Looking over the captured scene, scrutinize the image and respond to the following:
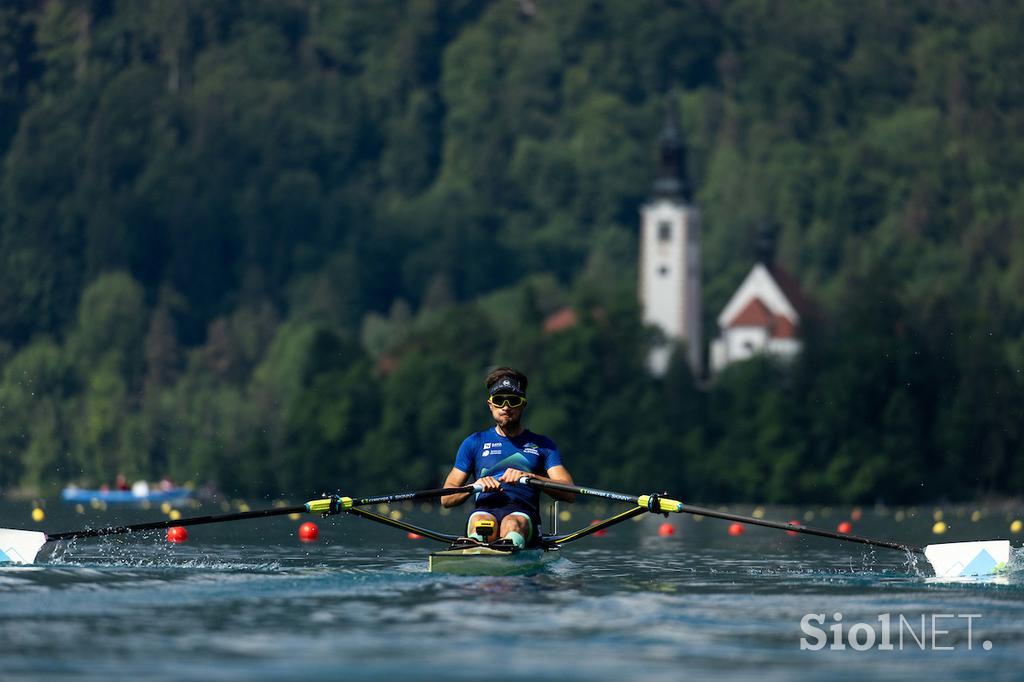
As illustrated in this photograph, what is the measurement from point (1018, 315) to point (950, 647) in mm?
120989

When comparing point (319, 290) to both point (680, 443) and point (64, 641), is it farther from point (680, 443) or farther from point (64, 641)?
point (64, 641)

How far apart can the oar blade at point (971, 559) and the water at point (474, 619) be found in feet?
0.86

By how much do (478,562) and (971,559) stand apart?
5.66 m

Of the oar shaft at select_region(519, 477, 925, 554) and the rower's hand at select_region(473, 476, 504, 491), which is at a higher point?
the rower's hand at select_region(473, 476, 504, 491)

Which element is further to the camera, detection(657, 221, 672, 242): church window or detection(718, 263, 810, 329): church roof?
detection(657, 221, 672, 242): church window

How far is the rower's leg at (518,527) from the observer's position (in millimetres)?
24109

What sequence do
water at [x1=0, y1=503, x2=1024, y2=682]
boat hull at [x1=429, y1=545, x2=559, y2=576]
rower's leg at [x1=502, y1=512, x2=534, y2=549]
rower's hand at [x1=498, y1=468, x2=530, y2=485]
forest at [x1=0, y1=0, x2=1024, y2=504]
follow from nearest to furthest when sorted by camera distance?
water at [x1=0, y1=503, x2=1024, y2=682] → boat hull at [x1=429, y1=545, x2=559, y2=576] → rower's leg at [x1=502, y1=512, x2=534, y2=549] → rower's hand at [x1=498, y1=468, x2=530, y2=485] → forest at [x1=0, y1=0, x2=1024, y2=504]

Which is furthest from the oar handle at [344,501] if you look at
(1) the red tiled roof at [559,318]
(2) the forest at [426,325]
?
(1) the red tiled roof at [559,318]

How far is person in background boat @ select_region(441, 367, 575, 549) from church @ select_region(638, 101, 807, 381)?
12304 cm

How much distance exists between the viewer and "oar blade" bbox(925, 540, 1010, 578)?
962 inches

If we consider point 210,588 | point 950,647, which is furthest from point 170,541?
point 950,647

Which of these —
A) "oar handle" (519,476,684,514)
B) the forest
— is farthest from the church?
"oar handle" (519,476,684,514)

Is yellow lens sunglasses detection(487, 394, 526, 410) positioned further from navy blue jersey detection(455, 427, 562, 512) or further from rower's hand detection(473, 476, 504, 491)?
rower's hand detection(473, 476, 504, 491)

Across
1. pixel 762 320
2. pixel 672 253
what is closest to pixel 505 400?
pixel 762 320
